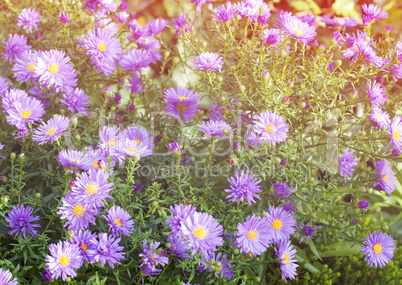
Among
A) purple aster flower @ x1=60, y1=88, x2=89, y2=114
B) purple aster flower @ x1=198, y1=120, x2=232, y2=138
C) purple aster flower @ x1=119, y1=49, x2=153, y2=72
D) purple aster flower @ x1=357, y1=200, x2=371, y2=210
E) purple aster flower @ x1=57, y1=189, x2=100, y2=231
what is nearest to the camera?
purple aster flower @ x1=57, y1=189, x2=100, y2=231

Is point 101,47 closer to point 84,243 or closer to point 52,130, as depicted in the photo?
point 52,130

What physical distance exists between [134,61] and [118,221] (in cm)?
73

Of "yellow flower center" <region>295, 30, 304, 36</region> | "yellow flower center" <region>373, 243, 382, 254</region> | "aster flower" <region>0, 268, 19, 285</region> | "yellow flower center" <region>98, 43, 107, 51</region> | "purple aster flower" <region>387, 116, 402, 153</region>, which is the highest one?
"yellow flower center" <region>98, 43, 107, 51</region>

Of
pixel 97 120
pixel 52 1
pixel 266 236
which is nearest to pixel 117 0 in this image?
pixel 52 1

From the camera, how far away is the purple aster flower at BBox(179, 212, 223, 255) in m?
1.02

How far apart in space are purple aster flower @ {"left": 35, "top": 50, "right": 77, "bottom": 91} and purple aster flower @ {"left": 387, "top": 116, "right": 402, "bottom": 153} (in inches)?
43.0

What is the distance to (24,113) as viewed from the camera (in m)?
1.34

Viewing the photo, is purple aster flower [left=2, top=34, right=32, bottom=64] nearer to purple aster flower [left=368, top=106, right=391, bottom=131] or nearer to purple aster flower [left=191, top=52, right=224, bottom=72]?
purple aster flower [left=191, top=52, right=224, bottom=72]

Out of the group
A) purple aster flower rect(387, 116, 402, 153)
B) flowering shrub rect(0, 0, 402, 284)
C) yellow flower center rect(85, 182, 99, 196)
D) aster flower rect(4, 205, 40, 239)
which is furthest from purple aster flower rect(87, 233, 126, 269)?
purple aster flower rect(387, 116, 402, 153)

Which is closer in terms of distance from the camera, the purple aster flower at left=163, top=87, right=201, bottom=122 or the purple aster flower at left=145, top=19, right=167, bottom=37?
the purple aster flower at left=163, top=87, right=201, bottom=122

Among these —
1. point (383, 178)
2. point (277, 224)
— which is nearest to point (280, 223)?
point (277, 224)

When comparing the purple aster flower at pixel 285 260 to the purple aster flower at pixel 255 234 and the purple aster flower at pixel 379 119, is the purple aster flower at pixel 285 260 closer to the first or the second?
the purple aster flower at pixel 255 234

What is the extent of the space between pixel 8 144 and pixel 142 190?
1.76 feet

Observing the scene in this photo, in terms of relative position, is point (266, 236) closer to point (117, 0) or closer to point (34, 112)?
point (34, 112)
